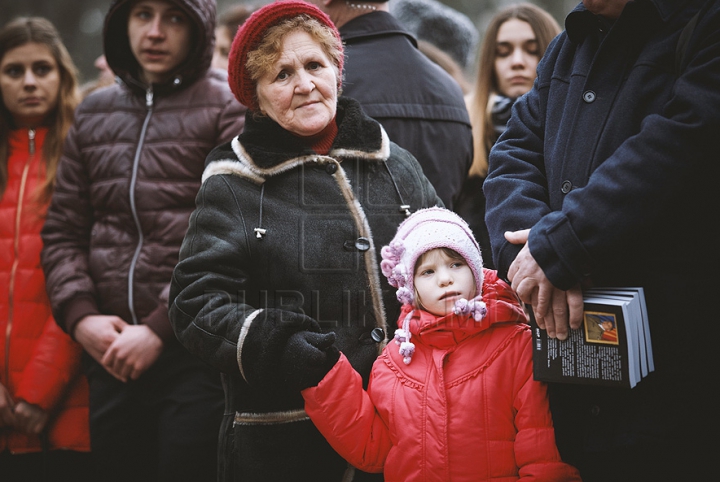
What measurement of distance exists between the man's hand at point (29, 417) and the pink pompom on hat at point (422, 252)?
6.36 feet

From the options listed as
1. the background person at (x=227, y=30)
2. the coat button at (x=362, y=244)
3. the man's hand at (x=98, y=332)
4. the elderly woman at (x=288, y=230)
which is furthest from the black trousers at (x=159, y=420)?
the background person at (x=227, y=30)

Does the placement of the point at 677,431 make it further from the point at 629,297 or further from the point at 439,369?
the point at 439,369

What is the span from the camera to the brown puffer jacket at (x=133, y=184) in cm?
278

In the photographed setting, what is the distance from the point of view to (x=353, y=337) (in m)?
2.16

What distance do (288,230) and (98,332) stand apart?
3.66ft

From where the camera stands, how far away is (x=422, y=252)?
1950mm

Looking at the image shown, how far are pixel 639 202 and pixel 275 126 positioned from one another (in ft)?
3.74

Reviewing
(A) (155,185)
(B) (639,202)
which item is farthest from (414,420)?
(A) (155,185)

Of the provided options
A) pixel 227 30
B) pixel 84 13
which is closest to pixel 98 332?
pixel 227 30

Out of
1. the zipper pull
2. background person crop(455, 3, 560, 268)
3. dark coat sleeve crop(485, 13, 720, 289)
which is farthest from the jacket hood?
dark coat sleeve crop(485, 13, 720, 289)

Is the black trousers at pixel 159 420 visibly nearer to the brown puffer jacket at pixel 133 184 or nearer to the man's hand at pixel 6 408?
the brown puffer jacket at pixel 133 184

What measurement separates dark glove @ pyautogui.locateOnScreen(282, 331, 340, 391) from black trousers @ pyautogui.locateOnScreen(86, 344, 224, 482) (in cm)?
93

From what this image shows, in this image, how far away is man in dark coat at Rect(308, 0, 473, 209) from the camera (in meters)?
2.67

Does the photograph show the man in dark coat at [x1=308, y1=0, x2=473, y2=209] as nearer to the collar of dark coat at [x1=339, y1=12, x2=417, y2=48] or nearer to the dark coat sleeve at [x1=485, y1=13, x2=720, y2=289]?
the collar of dark coat at [x1=339, y1=12, x2=417, y2=48]
